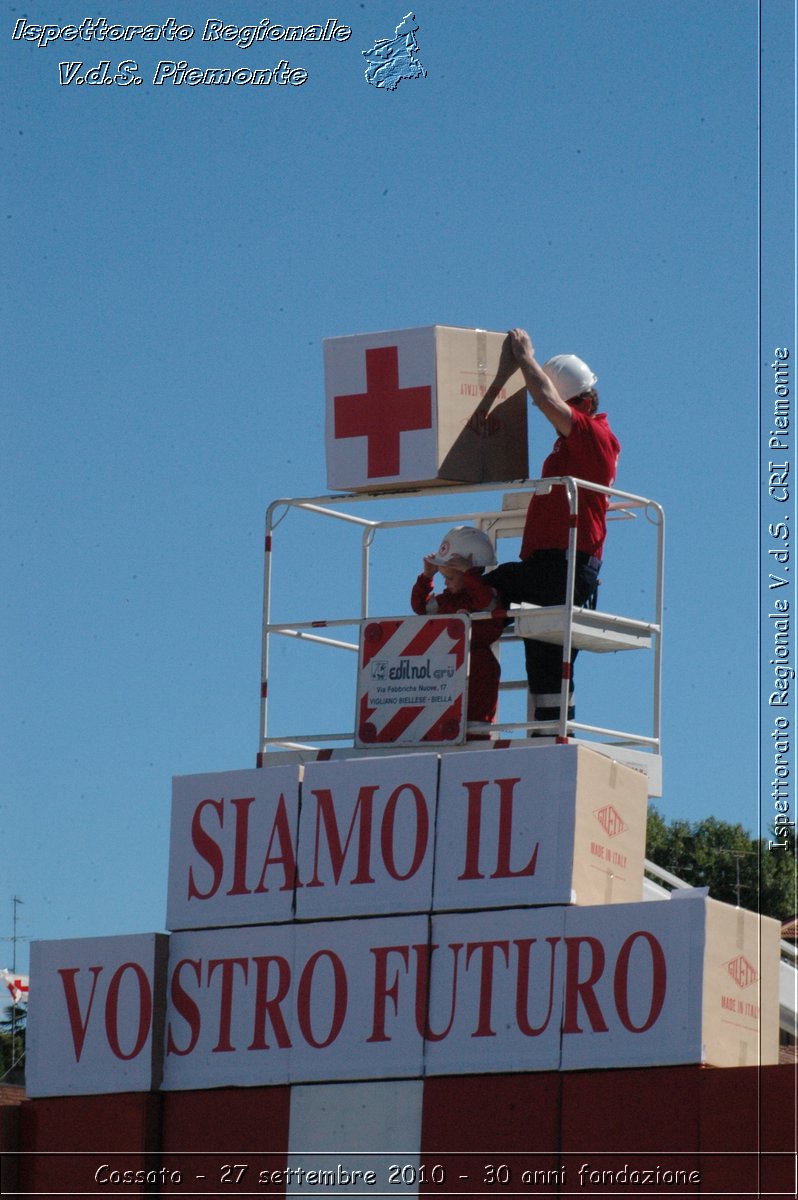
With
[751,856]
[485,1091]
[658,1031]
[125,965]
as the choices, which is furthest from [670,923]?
[751,856]

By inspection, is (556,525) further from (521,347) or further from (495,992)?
(495,992)

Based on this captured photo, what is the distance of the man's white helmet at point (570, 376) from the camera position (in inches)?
479

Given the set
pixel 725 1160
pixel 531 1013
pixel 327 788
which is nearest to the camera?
pixel 725 1160

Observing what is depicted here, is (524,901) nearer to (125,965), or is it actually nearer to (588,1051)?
(588,1051)

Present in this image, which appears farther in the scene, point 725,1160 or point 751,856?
point 751,856

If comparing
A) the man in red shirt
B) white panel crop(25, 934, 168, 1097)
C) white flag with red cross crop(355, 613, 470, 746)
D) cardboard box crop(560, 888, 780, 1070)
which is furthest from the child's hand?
white panel crop(25, 934, 168, 1097)

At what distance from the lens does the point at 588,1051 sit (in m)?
10.4

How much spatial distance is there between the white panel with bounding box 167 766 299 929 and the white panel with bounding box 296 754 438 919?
122 mm

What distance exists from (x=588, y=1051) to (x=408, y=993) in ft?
3.41

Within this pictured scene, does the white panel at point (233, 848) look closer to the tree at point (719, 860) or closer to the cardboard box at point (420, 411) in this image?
the cardboard box at point (420, 411)

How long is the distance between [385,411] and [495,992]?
10.9 ft

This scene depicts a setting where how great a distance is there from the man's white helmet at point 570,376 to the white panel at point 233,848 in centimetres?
252

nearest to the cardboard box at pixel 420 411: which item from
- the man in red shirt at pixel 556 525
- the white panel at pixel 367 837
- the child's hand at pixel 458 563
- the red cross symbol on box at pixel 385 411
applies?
the red cross symbol on box at pixel 385 411

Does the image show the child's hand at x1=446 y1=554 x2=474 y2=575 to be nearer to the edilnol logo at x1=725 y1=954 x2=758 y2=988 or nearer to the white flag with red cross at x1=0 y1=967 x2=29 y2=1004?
the edilnol logo at x1=725 y1=954 x2=758 y2=988
